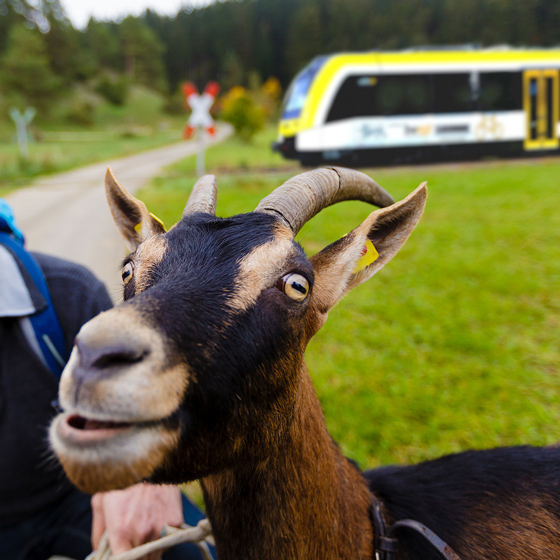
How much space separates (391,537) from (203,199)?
146 centimetres

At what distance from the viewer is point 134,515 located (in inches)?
67.9

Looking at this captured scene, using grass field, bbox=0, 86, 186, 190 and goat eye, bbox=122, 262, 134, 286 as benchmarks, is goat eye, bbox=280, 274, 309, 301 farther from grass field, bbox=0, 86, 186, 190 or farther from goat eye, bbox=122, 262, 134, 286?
grass field, bbox=0, 86, 186, 190

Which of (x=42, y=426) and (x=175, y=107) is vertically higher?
(x=175, y=107)

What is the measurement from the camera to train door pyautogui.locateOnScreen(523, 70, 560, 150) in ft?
51.2

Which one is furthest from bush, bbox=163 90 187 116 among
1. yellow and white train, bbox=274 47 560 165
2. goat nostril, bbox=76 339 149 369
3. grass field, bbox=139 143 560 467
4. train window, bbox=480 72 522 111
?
goat nostril, bbox=76 339 149 369

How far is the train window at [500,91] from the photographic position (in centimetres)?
1539

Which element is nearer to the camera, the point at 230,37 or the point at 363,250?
the point at 363,250

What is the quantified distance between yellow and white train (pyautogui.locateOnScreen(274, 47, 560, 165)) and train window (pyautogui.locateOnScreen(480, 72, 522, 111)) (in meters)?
0.03

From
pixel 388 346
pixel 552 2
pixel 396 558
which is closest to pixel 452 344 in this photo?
pixel 388 346

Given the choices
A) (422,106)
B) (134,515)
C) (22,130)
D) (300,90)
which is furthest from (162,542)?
(22,130)

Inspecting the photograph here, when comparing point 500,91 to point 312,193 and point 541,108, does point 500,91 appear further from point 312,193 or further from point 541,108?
point 312,193

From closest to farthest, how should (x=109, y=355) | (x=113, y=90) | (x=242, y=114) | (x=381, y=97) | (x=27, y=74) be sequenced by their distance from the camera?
(x=109, y=355) → (x=381, y=97) → (x=242, y=114) → (x=27, y=74) → (x=113, y=90)

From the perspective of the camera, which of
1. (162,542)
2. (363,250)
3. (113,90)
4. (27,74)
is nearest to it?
(162,542)

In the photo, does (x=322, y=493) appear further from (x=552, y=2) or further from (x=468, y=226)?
(x=552, y=2)
